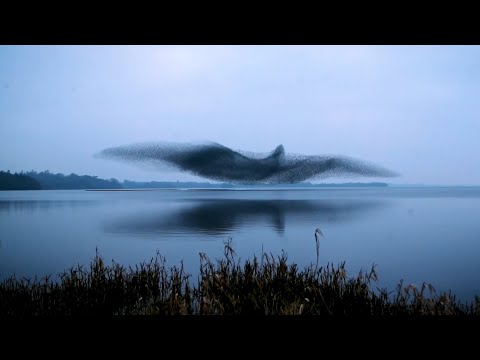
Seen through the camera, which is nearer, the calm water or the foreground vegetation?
the foreground vegetation

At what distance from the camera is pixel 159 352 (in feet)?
7.81

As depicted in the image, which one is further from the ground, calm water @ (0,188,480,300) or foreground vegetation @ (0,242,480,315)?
foreground vegetation @ (0,242,480,315)

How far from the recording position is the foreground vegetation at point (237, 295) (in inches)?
158

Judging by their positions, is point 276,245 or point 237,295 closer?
point 237,295

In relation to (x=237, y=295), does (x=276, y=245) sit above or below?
below

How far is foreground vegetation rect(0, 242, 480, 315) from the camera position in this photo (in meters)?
4.02

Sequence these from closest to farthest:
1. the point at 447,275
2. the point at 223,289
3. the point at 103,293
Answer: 1. the point at 223,289
2. the point at 103,293
3. the point at 447,275

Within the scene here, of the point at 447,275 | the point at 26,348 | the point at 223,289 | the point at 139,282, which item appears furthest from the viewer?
the point at 447,275

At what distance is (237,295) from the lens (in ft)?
14.0

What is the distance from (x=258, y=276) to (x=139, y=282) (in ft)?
6.00

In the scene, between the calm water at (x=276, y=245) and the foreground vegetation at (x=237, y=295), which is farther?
the calm water at (x=276, y=245)

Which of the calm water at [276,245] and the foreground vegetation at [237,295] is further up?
the foreground vegetation at [237,295]
